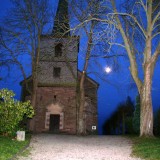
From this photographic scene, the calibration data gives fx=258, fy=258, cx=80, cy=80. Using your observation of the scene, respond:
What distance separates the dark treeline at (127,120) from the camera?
29.1 meters

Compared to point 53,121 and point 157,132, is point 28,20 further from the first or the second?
point 157,132

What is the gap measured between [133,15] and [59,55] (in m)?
14.8

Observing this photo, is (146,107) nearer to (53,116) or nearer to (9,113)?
(9,113)

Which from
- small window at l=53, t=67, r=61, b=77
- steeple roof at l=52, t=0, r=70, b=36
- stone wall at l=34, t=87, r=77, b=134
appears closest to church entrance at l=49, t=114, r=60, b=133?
stone wall at l=34, t=87, r=77, b=134

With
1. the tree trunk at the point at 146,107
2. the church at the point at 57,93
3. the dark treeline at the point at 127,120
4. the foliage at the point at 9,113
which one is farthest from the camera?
the dark treeline at the point at 127,120

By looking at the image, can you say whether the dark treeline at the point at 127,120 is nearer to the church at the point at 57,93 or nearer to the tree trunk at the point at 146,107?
the church at the point at 57,93

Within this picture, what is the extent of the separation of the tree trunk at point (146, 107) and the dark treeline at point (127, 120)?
12409 mm

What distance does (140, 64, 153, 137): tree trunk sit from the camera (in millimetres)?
15966

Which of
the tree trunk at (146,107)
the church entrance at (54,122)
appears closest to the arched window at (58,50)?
the church entrance at (54,122)

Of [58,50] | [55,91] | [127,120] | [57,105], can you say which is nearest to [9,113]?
[57,105]

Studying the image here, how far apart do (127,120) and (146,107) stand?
21.6 meters

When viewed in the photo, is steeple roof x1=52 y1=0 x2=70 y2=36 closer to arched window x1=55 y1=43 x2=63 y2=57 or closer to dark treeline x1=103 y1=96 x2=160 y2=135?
arched window x1=55 y1=43 x2=63 y2=57

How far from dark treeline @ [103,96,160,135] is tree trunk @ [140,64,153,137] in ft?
40.7

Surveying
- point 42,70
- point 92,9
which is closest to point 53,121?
point 42,70
